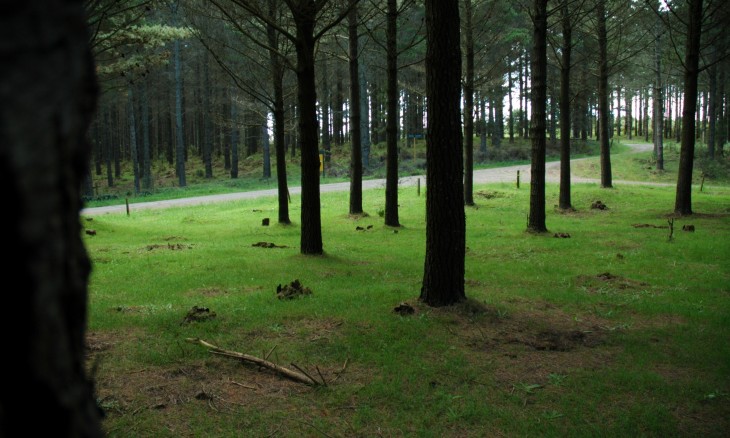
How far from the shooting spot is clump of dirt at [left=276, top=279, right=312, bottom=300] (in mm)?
6738

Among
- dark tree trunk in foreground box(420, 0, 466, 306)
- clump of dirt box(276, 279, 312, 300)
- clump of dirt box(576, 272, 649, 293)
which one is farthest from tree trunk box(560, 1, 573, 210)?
clump of dirt box(276, 279, 312, 300)

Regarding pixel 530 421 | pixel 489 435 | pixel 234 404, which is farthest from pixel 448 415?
pixel 234 404

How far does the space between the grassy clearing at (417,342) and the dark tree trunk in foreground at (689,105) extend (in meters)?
4.55

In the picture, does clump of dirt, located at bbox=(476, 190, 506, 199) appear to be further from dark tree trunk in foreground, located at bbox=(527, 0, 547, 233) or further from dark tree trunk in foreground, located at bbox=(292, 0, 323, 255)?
dark tree trunk in foreground, located at bbox=(292, 0, 323, 255)

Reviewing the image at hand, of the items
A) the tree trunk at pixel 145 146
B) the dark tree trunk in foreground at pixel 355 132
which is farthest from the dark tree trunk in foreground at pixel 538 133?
the tree trunk at pixel 145 146

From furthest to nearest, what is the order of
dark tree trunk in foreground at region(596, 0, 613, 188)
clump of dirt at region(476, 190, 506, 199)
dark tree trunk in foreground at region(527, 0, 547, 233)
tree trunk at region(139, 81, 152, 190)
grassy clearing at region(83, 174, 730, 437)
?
tree trunk at region(139, 81, 152, 190)
clump of dirt at region(476, 190, 506, 199)
dark tree trunk in foreground at region(596, 0, 613, 188)
dark tree trunk in foreground at region(527, 0, 547, 233)
grassy clearing at region(83, 174, 730, 437)

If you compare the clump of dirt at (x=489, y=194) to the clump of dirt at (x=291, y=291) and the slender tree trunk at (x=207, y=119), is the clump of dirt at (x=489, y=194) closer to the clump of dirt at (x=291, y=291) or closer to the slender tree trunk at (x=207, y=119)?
the clump of dirt at (x=291, y=291)

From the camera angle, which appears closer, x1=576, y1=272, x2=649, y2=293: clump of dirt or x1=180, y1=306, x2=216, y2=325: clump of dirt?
x1=180, y1=306, x2=216, y2=325: clump of dirt

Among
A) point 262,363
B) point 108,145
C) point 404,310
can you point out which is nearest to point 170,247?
point 404,310

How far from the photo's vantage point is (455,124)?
254 inches

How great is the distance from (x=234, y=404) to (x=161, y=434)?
0.61 meters

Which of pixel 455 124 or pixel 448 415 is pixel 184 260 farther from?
pixel 448 415

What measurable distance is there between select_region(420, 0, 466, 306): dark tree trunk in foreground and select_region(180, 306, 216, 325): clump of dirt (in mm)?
2607

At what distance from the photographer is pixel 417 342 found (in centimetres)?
532
